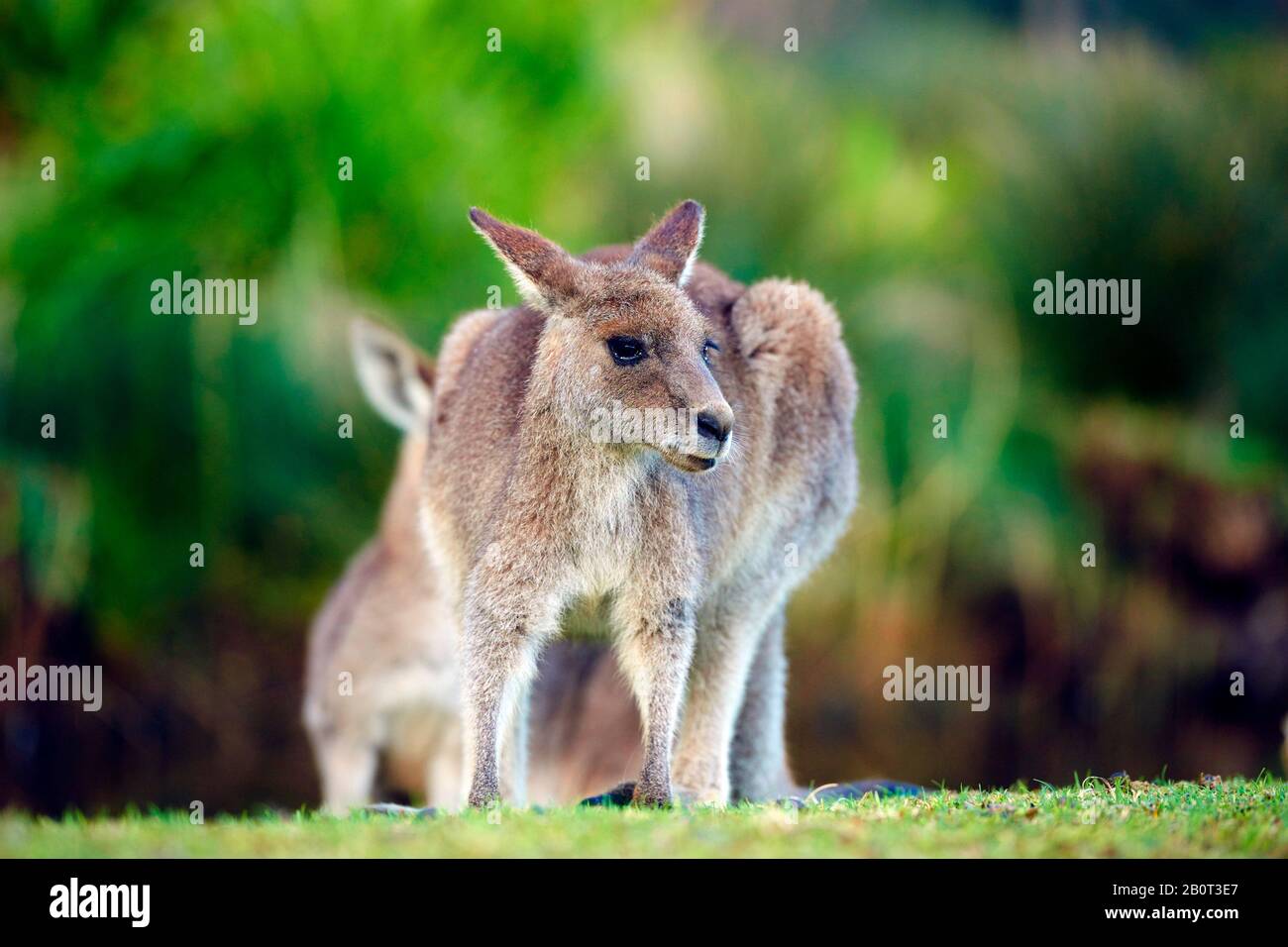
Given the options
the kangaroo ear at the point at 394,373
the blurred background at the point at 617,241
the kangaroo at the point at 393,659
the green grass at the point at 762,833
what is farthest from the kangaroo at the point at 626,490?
the blurred background at the point at 617,241

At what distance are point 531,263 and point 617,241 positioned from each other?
27.3 feet

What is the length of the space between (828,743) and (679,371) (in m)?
7.43

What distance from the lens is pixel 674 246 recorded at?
5.91m

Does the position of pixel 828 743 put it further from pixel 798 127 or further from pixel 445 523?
pixel 445 523

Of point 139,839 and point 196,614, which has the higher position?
point 196,614

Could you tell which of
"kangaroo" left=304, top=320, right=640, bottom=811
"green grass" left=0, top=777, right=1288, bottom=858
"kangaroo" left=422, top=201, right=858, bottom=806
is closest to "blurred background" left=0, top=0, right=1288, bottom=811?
"kangaroo" left=304, top=320, right=640, bottom=811

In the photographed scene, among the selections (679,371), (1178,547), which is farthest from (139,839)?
(1178,547)

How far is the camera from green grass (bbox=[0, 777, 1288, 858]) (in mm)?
4566

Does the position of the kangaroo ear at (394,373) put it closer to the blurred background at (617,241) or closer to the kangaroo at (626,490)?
the kangaroo at (626,490)

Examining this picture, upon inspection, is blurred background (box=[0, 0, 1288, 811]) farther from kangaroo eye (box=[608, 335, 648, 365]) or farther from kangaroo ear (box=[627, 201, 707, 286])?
kangaroo eye (box=[608, 335, 648, 365])

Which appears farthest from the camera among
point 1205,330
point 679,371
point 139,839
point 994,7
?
point 994,7

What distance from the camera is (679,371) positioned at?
5.38 m

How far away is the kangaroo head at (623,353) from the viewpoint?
17.3ft

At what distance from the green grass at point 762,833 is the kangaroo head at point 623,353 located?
113 centimetres
